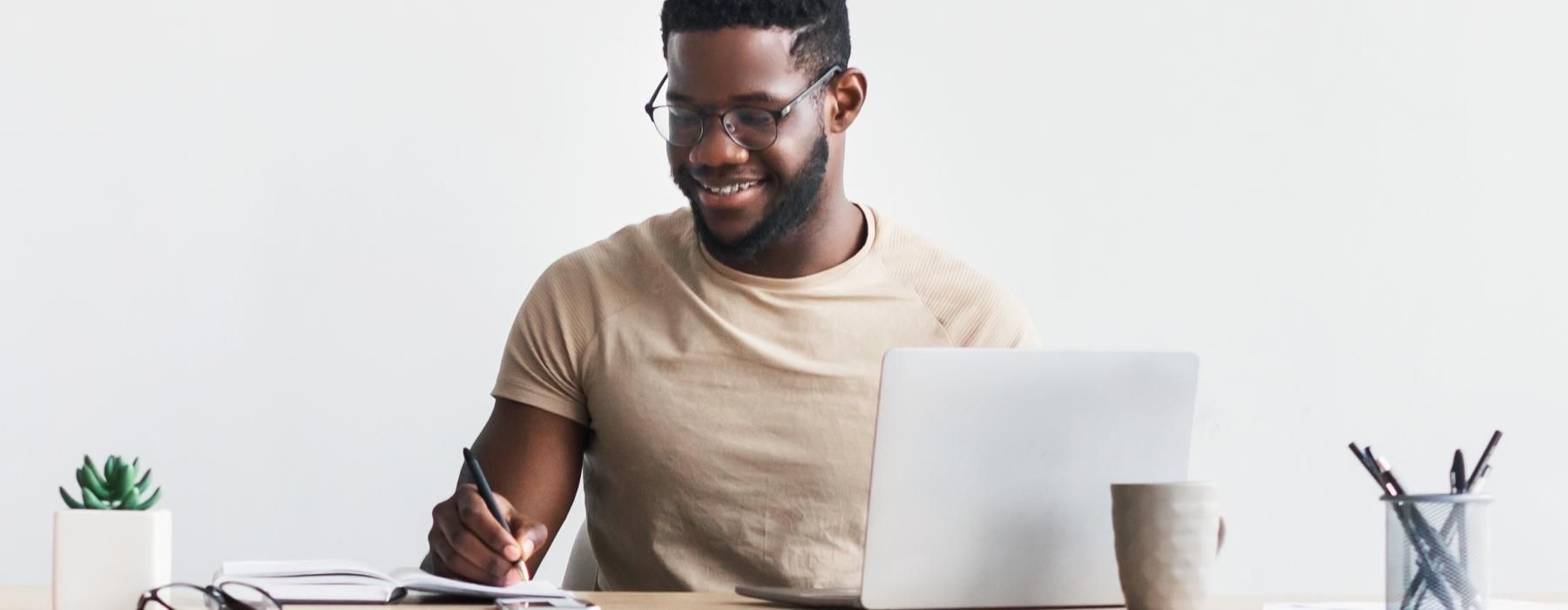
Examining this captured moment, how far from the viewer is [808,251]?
6.45ft

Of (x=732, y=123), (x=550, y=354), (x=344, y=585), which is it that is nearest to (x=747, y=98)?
(x=732, y=123)

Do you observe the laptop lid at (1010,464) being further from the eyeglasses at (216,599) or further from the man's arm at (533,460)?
the man's arm at (533,460)

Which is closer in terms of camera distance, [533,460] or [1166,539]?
[1166,539]

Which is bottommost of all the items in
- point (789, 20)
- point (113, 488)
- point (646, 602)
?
point (646, 602)

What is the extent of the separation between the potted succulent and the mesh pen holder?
882 mm

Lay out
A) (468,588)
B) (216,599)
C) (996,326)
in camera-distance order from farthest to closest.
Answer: (996,326), (468,588), (216,599)

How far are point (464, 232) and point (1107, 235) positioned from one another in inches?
42.6

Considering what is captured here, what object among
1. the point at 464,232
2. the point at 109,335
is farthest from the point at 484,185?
the point at 109,335

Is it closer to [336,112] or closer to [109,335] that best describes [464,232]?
[336,112]

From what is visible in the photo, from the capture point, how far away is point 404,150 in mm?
2498

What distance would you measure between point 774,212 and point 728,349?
0.18 m

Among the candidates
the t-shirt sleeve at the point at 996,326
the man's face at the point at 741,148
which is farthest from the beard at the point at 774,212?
the t-shirt sleeve at the point at 996,326

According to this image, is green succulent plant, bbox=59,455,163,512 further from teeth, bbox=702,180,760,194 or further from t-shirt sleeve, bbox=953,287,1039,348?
t-shirt sleeve, bbox=953,287,1039,348

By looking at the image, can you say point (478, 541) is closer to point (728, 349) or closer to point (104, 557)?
point (104, 557)
